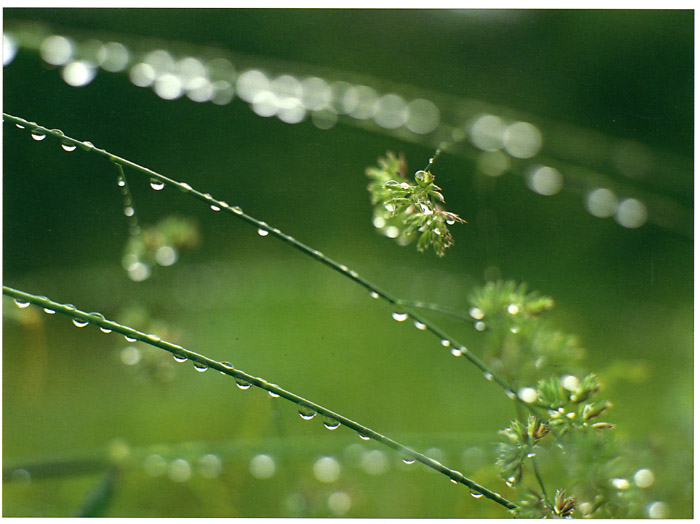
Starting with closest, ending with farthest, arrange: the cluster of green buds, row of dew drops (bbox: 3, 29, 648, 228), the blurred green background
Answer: the cluster of green buds, the blurred green background, row of dew drops (bbox: 3, 29, 648, 228)

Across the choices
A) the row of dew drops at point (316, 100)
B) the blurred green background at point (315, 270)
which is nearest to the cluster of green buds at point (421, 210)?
the blurred green background at point (315, 270)

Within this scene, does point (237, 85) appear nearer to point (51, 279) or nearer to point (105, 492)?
point (51, 279)

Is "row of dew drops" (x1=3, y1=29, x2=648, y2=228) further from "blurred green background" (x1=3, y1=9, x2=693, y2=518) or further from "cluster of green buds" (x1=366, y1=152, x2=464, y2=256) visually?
"cluster of green buds" (x1=366, y1=152, x2=464, y2=256)

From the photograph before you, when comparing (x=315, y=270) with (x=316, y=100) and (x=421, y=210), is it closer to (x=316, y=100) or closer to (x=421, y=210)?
(x=316, y=100)

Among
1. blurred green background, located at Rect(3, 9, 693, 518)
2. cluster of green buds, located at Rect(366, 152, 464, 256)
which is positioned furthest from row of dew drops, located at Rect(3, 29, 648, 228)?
cluster of green buds, located at Rect(366, 152, 464, 256)

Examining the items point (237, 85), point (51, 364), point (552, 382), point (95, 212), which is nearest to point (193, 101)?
point (237, 85)

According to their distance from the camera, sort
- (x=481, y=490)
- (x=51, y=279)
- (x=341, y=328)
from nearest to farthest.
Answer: (x=481, y=490) < (x=51, y=279) < (x=341, y=328)

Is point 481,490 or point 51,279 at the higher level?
point 51,279
